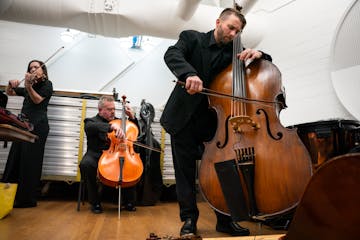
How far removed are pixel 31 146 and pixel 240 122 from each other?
2.10 m

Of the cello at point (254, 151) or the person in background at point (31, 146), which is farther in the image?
the person in background at point (31, 146)

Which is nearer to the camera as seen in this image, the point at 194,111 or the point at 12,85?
the point at 194,111

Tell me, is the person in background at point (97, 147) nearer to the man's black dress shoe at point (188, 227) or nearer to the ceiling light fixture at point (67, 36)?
the man's black dress shoe at point (188, 227)

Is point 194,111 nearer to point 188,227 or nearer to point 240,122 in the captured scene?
point 240,122

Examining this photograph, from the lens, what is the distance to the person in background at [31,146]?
8.82ft

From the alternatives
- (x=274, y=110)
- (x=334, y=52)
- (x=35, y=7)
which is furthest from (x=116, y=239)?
(x=35, y=7)

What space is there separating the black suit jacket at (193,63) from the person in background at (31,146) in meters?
1.53

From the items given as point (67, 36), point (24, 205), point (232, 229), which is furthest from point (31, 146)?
point (67, 36)

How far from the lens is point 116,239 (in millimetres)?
1600

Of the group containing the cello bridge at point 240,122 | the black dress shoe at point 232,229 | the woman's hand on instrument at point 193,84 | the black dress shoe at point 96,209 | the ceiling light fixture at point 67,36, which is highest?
the ceiling light fixture at point 67,36

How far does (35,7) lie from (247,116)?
2683mm

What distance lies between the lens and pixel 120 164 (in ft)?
7.97

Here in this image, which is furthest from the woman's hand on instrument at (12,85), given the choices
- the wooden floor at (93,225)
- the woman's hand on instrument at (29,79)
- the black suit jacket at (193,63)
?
the black suit jacket at (193,63)

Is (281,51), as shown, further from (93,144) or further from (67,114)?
(67,114)
